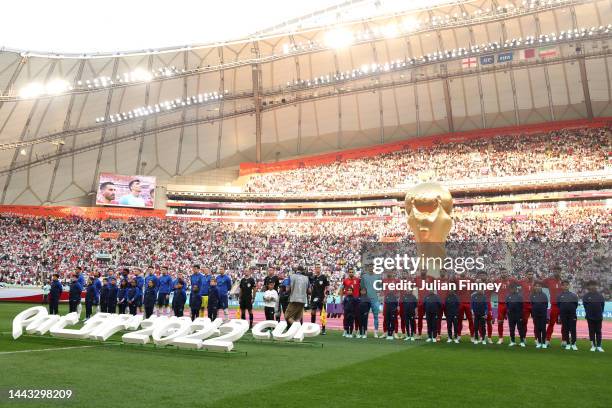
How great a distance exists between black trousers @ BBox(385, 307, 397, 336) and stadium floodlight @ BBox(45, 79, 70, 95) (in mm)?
37625

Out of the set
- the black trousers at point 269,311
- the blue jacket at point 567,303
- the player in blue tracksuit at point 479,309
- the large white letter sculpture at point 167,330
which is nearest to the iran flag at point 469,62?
the player in blue tracksuit at point 479,309

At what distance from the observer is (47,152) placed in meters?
49.4

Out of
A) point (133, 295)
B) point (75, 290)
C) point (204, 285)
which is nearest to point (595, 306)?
point (204, 285)

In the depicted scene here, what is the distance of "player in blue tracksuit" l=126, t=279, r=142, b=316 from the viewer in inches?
685

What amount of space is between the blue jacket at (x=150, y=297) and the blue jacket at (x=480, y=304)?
30.5 ft

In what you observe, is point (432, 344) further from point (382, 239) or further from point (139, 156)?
point (139, 156)

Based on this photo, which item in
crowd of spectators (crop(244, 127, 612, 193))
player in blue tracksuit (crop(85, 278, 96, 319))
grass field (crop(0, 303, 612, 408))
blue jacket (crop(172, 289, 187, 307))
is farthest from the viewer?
crowd of spectators (crop(244, 127, 612, 193))

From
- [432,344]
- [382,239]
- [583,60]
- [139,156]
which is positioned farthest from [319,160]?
[432,344]

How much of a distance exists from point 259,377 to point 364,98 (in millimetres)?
48105

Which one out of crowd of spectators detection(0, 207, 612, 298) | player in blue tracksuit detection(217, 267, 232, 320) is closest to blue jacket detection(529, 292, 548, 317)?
player in blue tracksuit detection(217, 267, 232, 320)

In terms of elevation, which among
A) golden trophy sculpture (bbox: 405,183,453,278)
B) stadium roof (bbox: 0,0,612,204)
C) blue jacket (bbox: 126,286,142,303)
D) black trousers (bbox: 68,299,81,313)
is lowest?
black trousers (bbox: 68,299,81,313)

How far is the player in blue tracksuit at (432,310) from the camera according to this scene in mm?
13523

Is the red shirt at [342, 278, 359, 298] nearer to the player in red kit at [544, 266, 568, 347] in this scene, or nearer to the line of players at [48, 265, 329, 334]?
the line of players at [48, 265, 329, 334]

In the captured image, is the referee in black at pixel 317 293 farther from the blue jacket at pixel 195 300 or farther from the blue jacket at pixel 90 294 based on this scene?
the blue jacket at pixel 90 294
